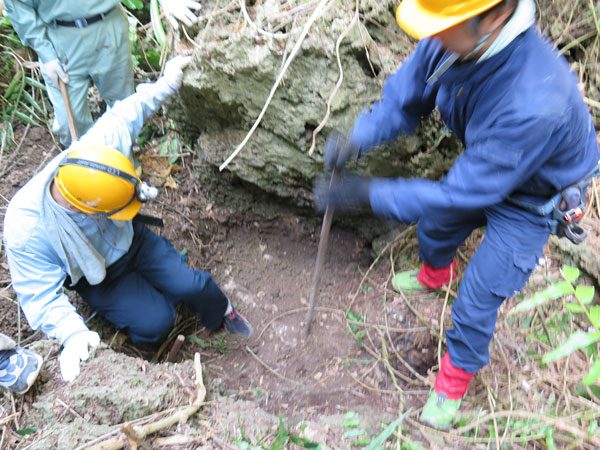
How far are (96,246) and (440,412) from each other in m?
1.90

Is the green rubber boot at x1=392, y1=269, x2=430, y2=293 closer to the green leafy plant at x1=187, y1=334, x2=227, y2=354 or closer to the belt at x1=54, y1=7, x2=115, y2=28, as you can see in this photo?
the green leafy plant at x1=187, y1=334, x2=227, y2=354

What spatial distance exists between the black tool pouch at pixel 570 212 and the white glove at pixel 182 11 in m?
2.13

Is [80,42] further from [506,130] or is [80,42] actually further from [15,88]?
[506,130]

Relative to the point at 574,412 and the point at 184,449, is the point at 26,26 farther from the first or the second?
the point at 574,412

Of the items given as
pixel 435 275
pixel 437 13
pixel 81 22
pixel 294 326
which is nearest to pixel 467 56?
pixel 437 13

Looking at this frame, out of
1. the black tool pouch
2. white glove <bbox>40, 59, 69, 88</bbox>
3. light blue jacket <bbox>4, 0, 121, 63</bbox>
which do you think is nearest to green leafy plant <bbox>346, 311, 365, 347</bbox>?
the black tool pouch

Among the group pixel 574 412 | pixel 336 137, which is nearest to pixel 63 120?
pixel 336 137

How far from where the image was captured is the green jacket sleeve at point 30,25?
2.53 metres

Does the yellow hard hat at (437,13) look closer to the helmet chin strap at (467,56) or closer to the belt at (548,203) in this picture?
the helmet chin strap at (467,56)

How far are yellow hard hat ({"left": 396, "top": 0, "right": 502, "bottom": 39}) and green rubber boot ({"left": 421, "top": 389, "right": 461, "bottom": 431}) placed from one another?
5.11ft

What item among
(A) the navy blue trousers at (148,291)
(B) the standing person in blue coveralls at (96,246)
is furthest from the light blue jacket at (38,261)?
(A) the navy blue trousers at (148,291)

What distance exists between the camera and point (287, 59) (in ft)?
7.01

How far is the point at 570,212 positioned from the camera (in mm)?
1514

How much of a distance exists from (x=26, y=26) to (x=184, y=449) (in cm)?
270
